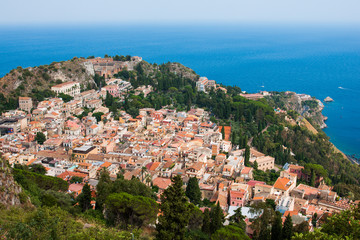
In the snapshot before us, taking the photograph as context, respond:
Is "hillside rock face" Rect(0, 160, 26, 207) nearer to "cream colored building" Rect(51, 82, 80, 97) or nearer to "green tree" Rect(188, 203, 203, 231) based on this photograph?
"green tree" Rect(188, 203, 203, 231)

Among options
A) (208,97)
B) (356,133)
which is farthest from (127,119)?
(356,133)

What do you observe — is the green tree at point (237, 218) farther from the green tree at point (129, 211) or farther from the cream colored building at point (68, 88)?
the cream colored building at point (68, 88)

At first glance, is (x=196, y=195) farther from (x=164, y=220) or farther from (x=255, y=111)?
(x=255, y=111)

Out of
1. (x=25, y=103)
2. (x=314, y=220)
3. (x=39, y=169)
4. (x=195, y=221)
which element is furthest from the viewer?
(x=25, y=103)

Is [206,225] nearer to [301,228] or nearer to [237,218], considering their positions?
[237,218]

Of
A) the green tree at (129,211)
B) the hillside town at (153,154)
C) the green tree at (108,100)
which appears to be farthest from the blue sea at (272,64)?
the green tree at (129,211)

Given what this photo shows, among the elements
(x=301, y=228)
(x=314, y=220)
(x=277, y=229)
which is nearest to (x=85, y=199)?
(x=277, y=229)

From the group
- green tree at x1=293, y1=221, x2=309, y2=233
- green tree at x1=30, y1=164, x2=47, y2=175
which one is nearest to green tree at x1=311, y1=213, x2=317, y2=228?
green tree at x1=293, y1=221, x2=309, y2=233
